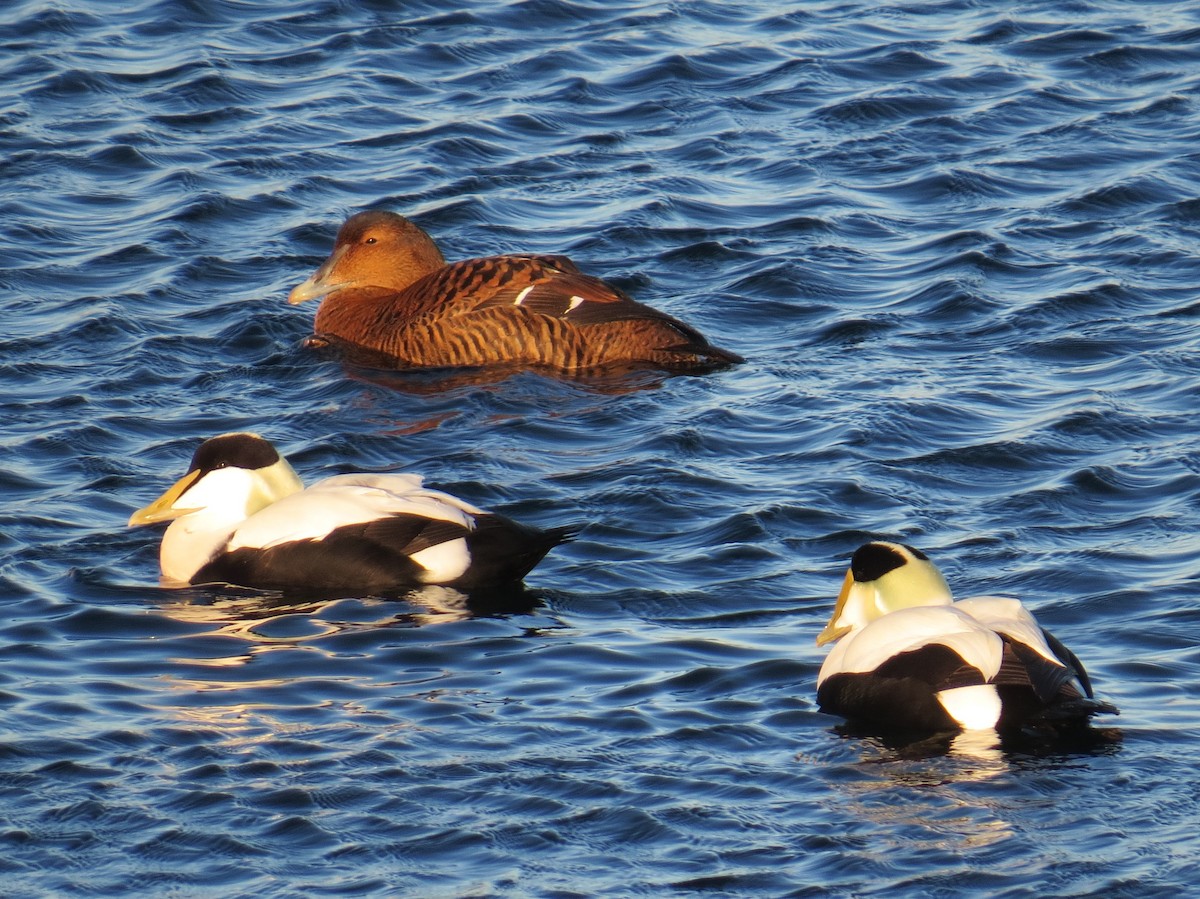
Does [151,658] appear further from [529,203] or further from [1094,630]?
[529,203]

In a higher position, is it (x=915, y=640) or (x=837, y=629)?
(x=915, y=640)

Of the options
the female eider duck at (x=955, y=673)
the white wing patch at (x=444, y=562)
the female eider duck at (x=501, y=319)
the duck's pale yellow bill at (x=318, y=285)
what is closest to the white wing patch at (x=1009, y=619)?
the female eider duck at (x=955, y=673)

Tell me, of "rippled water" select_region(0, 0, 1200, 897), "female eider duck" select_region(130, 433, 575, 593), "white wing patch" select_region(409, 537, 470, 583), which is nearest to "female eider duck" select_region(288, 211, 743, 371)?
"rippled water" select_region(0, 0, 1200, 897)

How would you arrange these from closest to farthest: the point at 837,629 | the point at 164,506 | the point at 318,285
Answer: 1. the point at 837,629
2. the point at 164,506
3. the point at 318,285

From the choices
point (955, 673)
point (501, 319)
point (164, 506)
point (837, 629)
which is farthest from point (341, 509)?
point (501, 319)

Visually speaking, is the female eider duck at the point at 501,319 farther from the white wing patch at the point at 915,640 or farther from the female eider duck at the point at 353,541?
the white wing patch at the point at 915,640

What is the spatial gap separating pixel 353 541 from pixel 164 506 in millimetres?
963

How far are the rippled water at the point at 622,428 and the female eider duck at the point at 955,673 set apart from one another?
0.52ft

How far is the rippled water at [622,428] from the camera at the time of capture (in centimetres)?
564

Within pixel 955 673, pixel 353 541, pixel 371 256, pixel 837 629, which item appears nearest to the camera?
pixel 955 673

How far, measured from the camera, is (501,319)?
411 inches

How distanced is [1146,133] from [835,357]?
406cm

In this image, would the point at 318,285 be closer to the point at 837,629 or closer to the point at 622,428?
the point at 622,428

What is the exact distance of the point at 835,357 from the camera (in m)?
10.3
